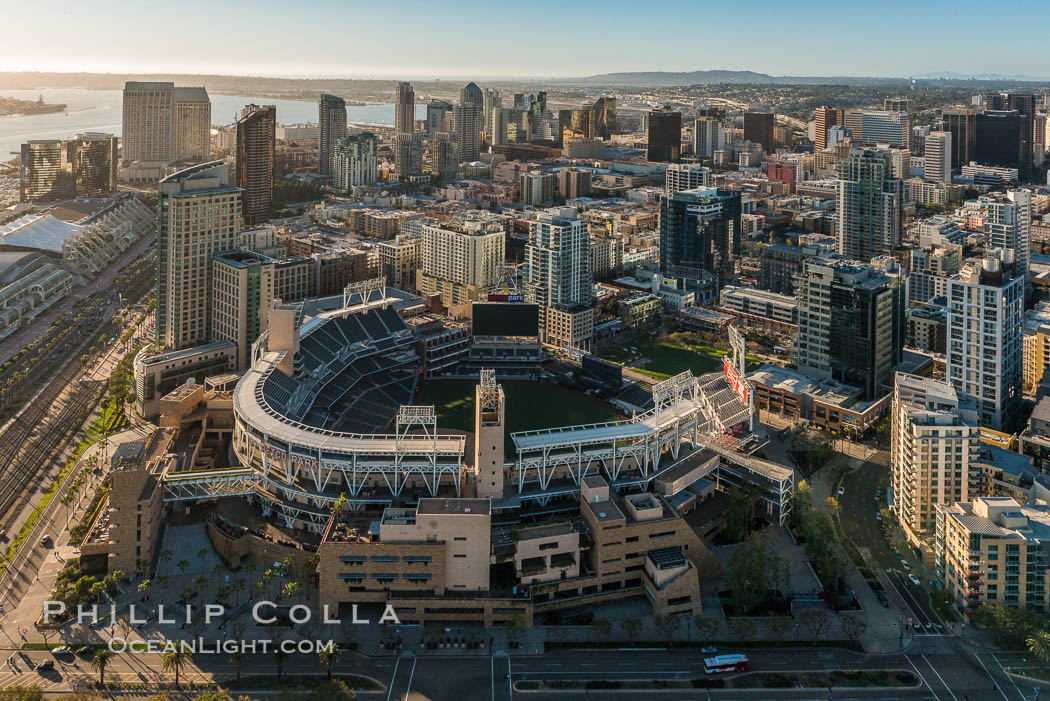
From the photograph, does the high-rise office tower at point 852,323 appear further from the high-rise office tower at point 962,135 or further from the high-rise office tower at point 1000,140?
the high-rise office tower at point 1000,140

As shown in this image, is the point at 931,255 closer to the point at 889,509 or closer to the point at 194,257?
the point at 889,509

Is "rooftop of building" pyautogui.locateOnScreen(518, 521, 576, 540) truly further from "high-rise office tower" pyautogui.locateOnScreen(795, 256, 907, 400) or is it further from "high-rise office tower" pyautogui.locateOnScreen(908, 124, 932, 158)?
"high-rise office tower" pyautogui.locateOnScreen(908, 124, 932, 158)

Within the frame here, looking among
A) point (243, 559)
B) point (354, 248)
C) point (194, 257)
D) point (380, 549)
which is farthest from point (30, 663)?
point (354, 248)

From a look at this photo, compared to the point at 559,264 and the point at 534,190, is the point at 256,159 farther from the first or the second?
the point at 559,264

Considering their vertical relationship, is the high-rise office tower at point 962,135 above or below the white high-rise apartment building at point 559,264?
above

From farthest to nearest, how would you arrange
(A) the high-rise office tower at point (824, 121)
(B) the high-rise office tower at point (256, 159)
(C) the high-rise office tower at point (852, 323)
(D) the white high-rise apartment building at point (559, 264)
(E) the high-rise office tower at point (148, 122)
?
1. (A) the high-rise office tower at point (824, 121)
2. (E) the high-rise office tower at point (148, 122)
3. (B) the high-rise office tower at point (256, 159)
4. (D) the white high-rise apartment building at point (559, 264)
5. (C) the high-rise office tower at point (852, 323)

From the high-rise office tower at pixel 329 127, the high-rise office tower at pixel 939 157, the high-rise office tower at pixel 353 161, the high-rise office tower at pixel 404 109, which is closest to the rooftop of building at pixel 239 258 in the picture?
the high-rise office tower at pixel 353 161
